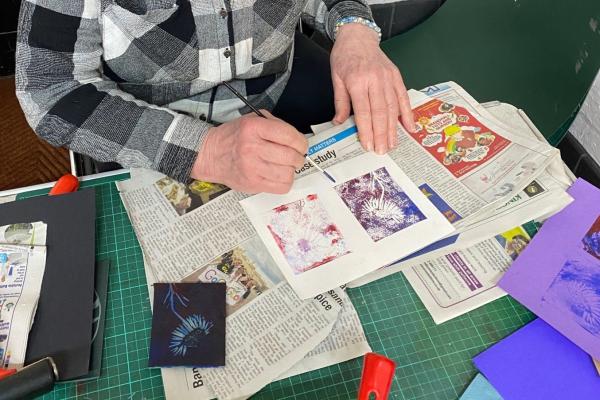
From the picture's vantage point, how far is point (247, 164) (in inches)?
30.7

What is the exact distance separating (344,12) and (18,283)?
2.54 feet

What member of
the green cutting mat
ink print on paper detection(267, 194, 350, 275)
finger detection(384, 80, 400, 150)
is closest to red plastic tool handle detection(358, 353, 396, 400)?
the green cutting mat

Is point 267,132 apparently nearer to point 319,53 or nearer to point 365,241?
point 365,241

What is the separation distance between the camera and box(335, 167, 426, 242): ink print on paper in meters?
0.76

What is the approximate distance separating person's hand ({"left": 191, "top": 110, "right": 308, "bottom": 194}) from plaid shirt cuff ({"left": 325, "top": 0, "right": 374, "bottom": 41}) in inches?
15.0

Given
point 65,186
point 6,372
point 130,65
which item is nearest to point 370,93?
point 130,65

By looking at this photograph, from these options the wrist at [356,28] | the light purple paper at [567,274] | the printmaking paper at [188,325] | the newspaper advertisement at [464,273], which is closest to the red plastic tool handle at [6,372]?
the printmaking paper at [188,325]

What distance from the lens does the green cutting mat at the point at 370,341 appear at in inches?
25.9

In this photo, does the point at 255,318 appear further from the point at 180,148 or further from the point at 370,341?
the point at 180,148

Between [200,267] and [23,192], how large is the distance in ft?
1.15

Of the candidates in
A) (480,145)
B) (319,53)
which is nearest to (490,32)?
(319,53)

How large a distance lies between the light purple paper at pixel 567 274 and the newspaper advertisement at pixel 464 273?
19mm

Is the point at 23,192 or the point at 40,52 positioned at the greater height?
the point at 40,52

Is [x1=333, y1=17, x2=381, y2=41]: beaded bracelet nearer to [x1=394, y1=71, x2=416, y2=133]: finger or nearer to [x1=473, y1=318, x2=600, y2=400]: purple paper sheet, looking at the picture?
[x1=394, y1=71, x2=416, y2=133]: finger
